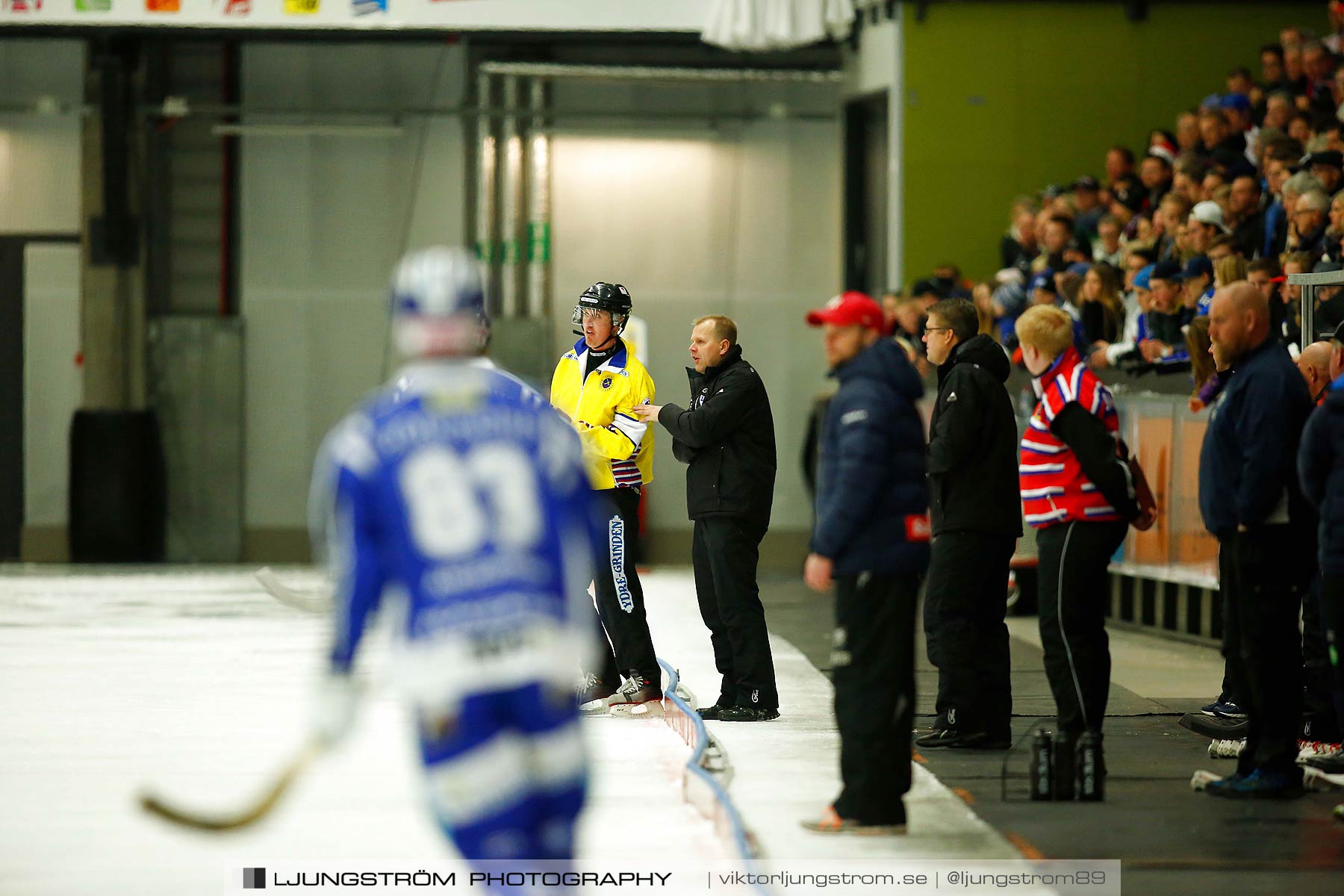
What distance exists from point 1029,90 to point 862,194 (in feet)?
7.68

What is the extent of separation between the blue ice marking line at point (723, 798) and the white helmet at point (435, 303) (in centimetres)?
210

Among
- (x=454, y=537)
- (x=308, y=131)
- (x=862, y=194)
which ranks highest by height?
(x=308, y=131)

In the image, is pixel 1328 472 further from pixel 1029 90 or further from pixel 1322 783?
Result: pixel 1029 90

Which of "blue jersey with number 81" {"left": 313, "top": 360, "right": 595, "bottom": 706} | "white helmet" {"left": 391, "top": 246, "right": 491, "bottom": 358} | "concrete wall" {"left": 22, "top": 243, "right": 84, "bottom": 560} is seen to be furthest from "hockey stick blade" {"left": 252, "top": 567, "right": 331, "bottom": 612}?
"concrete wall" {"left": 22, "top": 243, "right": 84, "bottom": 560}

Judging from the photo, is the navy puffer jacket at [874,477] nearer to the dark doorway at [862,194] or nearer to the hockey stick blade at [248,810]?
the hockey stick blade at [248,810]

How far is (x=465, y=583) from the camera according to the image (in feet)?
13.2

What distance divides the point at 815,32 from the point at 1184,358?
6849 millimetres

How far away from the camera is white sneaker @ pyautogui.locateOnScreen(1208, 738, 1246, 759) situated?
802 centimetres

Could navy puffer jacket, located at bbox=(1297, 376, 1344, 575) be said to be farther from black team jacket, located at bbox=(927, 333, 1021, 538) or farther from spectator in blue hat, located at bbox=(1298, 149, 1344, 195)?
spectator in blue hat, located at bbox=(1298, 149, 1344, 195)

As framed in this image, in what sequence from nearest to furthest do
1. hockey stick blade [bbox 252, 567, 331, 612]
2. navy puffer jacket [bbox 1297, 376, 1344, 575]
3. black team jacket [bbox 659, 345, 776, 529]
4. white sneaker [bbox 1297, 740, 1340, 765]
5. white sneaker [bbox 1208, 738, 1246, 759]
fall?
hockey stick blade [bbox 252, 567, 331, 612] → navy puffer jacket [bbox 1297, 376, 1344, 575] → white sneaker [bbox 1297, 740, 1340, 765] → white sneaker [bbox 1208, 738, 1246, 759] → black team jacket [bbox 659, 345, 776, 529]

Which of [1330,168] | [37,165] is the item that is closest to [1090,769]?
[1330,168]

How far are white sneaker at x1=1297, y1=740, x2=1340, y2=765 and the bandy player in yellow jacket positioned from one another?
123 inches

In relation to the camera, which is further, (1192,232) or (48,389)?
(48,389)

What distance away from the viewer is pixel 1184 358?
12250mm
